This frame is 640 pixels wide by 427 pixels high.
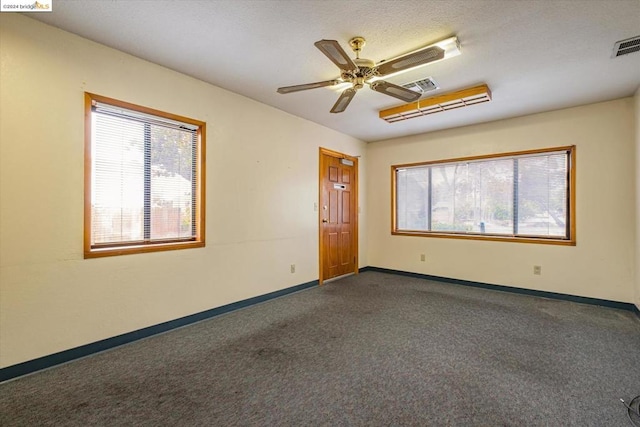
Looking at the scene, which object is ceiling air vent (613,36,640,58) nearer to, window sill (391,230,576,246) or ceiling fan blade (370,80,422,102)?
ceiling fan blade (370,80,422,102)

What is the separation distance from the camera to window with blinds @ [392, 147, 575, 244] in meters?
3.96

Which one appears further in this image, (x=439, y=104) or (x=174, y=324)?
(x=439, y=104)

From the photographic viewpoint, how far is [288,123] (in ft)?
13.6

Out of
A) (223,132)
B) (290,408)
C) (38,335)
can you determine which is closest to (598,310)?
(290,408)

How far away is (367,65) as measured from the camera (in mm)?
2264

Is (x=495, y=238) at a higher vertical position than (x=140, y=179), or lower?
lower

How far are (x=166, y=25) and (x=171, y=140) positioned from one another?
1127 mm

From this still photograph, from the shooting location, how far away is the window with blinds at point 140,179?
2496mm

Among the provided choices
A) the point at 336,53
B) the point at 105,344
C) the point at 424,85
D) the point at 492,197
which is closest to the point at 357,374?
the point at 105,344

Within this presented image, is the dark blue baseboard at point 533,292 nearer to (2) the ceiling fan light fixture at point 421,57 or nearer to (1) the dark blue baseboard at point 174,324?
(1) the dark blue baseboard at point 174,324

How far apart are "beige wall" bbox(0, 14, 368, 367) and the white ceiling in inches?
9.5

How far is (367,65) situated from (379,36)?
27 centimetres

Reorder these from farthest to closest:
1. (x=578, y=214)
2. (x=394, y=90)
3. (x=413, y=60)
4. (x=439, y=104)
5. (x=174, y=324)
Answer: (x=578, y=214) → (x=439, y=104) → (x=174, y=324) → (x=394, y=90) → (x=413, y=60)

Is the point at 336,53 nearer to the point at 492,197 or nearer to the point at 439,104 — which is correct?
the point at 439,104
